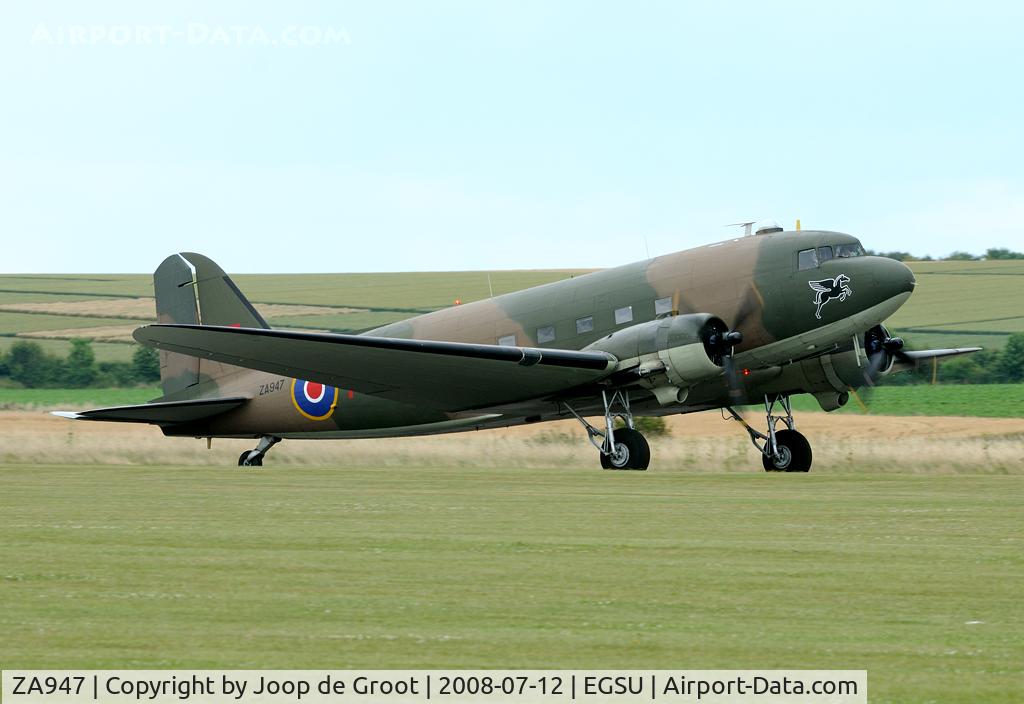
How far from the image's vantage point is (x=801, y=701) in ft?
19.9

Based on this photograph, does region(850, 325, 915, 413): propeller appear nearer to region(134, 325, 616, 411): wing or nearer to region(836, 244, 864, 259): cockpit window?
region(836, 244, 864, 259): cockpit window

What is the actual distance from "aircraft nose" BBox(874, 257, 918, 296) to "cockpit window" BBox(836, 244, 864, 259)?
56 centimetres

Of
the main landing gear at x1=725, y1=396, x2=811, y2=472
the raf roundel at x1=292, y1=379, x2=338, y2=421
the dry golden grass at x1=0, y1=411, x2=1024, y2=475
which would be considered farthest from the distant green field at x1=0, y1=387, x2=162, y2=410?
the main landing gear at x1=725, y1=396, x2=811, y2=472

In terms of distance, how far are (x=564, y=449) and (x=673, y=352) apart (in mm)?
10497

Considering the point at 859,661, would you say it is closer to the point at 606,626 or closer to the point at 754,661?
the point at 754,661

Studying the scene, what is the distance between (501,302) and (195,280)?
Answer: 7978 millimetres

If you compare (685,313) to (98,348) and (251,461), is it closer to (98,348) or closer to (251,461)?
(251,461)

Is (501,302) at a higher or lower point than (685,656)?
higher

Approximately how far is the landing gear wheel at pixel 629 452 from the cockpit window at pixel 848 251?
4674 mm

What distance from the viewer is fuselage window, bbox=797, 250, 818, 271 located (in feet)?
78.2

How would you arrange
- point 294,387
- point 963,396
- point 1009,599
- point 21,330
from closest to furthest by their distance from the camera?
point 1009,599 < point 294,387 < point 963,396 < point 21,330

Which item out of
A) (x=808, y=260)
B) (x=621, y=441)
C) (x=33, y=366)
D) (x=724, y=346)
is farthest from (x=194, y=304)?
(x=33, y=366)

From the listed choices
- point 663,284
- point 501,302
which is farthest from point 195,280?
point 663,284

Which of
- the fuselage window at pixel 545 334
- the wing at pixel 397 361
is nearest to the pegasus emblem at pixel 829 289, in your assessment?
the wing at pixel 397 361
